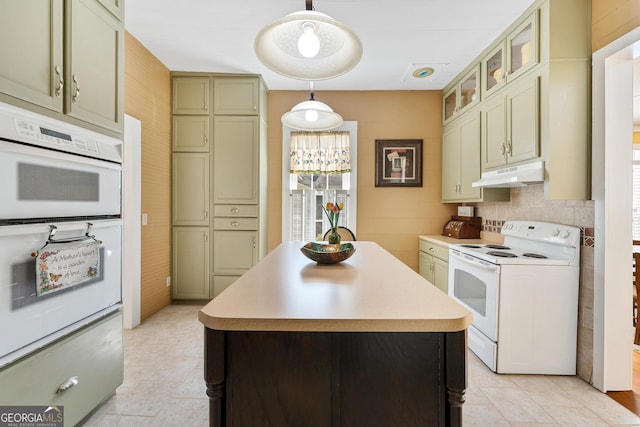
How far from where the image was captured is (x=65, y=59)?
149 centimetres

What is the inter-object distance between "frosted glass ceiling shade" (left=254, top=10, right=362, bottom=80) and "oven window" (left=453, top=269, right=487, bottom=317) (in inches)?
79.8

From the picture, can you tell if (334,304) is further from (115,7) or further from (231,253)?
(231,253)

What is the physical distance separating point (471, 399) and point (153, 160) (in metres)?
3.49

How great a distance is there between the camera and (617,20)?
1924 mm

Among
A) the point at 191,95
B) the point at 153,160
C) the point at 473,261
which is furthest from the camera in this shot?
the point at 191,95

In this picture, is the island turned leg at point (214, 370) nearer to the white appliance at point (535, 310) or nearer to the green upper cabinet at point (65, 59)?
the green upper cabinet at point (65, 59)

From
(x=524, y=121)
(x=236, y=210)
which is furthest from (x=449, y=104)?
(x=236, y=210)

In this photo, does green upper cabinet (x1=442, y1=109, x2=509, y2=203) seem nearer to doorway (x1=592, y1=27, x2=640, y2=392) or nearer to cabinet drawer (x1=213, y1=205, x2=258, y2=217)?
doorway (x1=592, y1=27, x2=640, y2=392)

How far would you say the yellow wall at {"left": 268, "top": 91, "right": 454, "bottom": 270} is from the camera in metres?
4.09

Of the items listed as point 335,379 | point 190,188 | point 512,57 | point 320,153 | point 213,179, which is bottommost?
point 335,379

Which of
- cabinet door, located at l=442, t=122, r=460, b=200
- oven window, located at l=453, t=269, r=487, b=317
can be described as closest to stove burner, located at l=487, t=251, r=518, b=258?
oven window, located at l=453, t=269, r=487, b=317

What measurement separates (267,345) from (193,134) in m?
3.25

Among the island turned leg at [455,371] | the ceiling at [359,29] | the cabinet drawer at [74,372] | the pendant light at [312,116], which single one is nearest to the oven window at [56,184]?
the cabinet drawer at [74,372]

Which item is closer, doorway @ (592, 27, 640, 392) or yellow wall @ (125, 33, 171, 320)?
doorway @ (592, 27, 640, 392)
